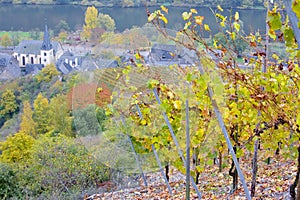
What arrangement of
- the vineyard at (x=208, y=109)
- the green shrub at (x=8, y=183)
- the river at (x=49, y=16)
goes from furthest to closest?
the river at (x=49, y=16) < the green shrub at (x=8, y=183) < the vineyard at (x=208, y=109)

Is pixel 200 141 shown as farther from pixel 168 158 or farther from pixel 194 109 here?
pixel 168 158

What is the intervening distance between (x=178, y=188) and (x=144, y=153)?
0.60 metres

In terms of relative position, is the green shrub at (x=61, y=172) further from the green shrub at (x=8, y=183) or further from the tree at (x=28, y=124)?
the tree at (x=28, y=124)

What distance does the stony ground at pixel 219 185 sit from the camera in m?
3.16

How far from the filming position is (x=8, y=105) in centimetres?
1645

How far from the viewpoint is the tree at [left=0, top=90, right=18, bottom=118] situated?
16266mm

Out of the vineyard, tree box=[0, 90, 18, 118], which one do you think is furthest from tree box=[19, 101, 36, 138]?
the vineyard

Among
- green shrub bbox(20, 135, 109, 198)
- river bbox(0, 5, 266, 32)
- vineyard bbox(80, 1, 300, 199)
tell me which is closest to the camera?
vineyard bbox(80, 1, 300, 199)

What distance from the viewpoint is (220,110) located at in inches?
95.2

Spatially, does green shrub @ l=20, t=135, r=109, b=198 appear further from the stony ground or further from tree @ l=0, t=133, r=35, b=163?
tree @ l=0, t=133, r=35, b=163

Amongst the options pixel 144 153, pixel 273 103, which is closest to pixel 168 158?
pixel 144 153

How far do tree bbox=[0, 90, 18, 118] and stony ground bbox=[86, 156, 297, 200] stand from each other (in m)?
12.2

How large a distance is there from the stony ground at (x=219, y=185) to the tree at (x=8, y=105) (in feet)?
40.1

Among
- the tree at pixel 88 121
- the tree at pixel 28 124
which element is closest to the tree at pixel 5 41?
the tree at pixel 28 124
